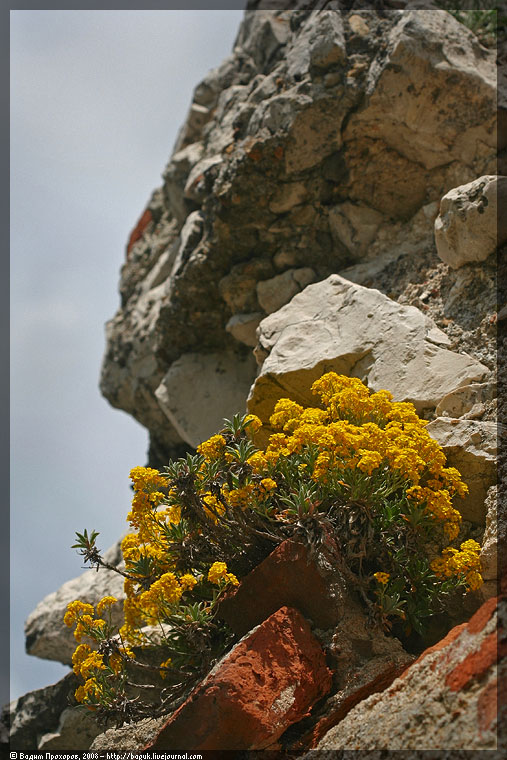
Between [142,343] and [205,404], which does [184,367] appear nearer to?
[205,404]

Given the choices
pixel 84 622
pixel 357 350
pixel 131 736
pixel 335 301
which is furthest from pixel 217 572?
pixel 335 301

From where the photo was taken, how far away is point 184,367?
8977 mm

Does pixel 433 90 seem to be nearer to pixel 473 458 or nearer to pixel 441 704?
pixel 473 458

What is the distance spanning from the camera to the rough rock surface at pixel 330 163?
23.9ft

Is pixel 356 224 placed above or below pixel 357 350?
above

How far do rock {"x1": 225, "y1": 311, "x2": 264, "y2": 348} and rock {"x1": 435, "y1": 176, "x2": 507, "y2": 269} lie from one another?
101 inches

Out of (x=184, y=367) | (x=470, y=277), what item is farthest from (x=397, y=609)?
(x=184, y=367)

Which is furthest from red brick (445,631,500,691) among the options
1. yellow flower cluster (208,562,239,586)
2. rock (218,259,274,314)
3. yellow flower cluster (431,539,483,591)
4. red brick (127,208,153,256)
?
red brick (127,208,153,256)

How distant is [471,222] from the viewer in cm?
608

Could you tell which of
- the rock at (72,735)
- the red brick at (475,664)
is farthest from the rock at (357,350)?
the rock at (72,735)

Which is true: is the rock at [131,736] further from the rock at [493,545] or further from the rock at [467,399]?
the rock at [467,399]

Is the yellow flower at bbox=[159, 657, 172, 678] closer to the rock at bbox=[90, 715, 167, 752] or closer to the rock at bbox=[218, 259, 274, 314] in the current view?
the rock at bbox=[90, 715, 167, 752]

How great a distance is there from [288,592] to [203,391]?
4483 millimetres

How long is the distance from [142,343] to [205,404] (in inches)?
87.8
